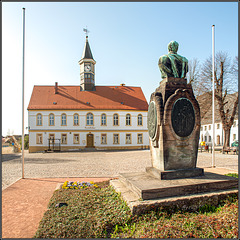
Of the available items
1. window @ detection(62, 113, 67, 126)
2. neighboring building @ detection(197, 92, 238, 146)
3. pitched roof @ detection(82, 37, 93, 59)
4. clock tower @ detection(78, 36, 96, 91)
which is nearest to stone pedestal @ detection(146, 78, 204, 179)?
neighboring building @ detection(197, 92, 238, 146)

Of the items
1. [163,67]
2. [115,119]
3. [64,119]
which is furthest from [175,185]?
[64,119]

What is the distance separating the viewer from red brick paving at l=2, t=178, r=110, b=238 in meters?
4.32

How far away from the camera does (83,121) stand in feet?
110

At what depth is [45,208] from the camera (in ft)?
18.0

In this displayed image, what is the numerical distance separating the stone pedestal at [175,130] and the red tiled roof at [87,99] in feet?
91.5

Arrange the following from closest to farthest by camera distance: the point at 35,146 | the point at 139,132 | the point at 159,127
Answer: the point at 159,127 < the point at 35,146 < the point at 139,132

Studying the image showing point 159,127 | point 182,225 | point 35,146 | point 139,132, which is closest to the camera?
point 182,225

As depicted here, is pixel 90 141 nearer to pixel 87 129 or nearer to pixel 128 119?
pixel 87 129

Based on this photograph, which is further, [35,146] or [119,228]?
[35,146]

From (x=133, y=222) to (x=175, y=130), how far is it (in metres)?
2.83

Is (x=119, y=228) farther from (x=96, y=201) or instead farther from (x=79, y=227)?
(x=96, y=201)

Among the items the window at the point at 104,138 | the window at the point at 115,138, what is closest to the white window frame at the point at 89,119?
the window at the point at 104,138

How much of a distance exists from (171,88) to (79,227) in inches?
172

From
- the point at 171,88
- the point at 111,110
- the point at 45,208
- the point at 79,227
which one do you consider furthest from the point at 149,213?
the point at 111,110
